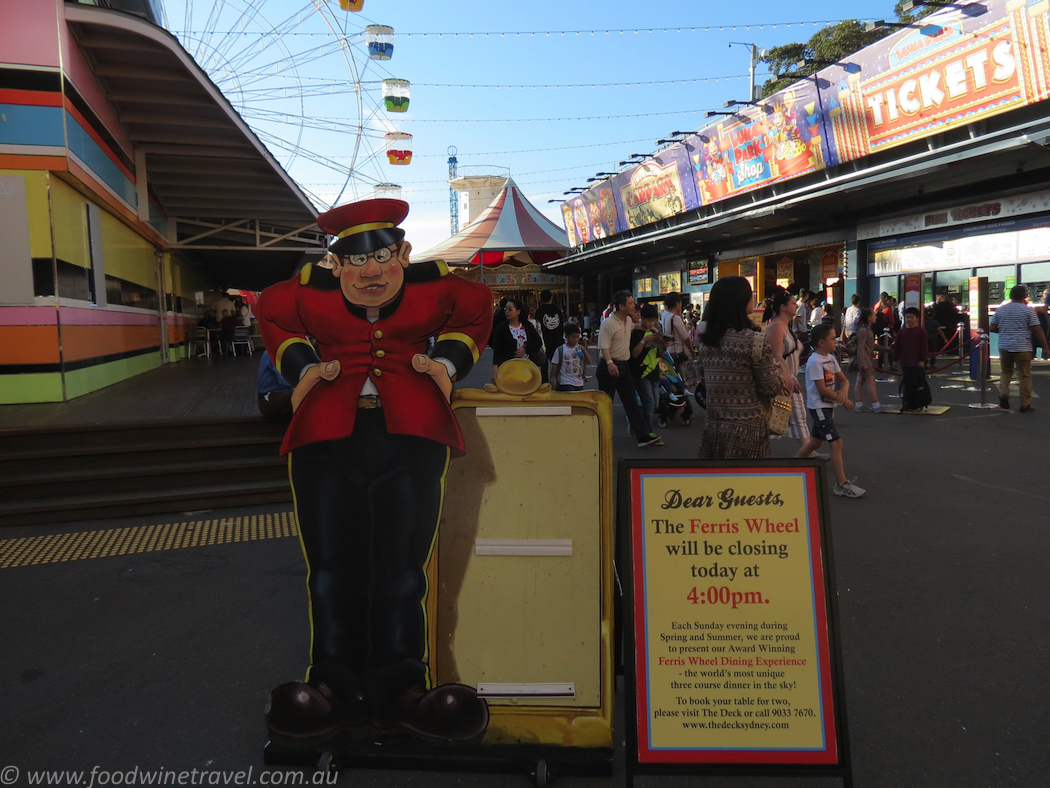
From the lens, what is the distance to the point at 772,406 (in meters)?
4.07

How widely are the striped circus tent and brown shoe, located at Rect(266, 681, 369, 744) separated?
27891 mm

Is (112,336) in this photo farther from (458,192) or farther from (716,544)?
(458,192)

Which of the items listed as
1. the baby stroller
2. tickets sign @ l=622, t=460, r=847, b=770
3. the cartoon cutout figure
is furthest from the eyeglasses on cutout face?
the baby stroller

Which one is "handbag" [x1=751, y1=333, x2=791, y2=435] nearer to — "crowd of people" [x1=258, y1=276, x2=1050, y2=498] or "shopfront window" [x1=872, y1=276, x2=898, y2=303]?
"crowd of people" [x1=258, y1=276, x2=1050, y2=498]

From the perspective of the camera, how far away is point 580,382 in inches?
325

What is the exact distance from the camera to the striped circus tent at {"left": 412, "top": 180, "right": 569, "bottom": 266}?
30359 millimetres

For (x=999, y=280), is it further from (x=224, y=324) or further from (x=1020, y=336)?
(x=224, y=324)

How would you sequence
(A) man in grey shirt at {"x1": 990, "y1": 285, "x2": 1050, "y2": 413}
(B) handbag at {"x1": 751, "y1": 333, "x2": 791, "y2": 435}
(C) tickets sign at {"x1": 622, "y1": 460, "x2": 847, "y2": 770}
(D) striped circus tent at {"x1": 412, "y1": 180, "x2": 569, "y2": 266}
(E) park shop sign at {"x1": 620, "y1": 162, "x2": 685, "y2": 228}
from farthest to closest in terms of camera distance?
(D) striped circus tent at {"x1": 412, "y1": 180, "x2": 569, "y2": 266} → (E) park shop sign at {"x1": 620, "y1": 162, "x2": 685, "y2": 228} → (A) man in grey shirt at {"x1": 990, "y1": 285, "x2": 1050, "y2": 413} → (B) handbag at {"x1": 751, "y1": 333, "x2": 791, "y2": 435} → (C) tickets sign at {"x1": 622, "y1": 460, "x2": 847, "y2": 770}

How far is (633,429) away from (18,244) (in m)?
6.93

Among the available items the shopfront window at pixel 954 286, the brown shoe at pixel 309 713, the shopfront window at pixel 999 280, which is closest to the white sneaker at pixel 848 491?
the brown shoe at pixel 309 713

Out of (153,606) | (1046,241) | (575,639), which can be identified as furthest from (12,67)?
(1046,241)

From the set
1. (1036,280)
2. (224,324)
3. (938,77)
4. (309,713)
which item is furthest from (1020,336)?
(224,324)

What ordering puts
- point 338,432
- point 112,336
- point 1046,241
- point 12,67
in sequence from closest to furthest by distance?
point 338,432
point 12,67
point 112,336
point 1046,241

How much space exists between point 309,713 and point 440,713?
17.7 inches
